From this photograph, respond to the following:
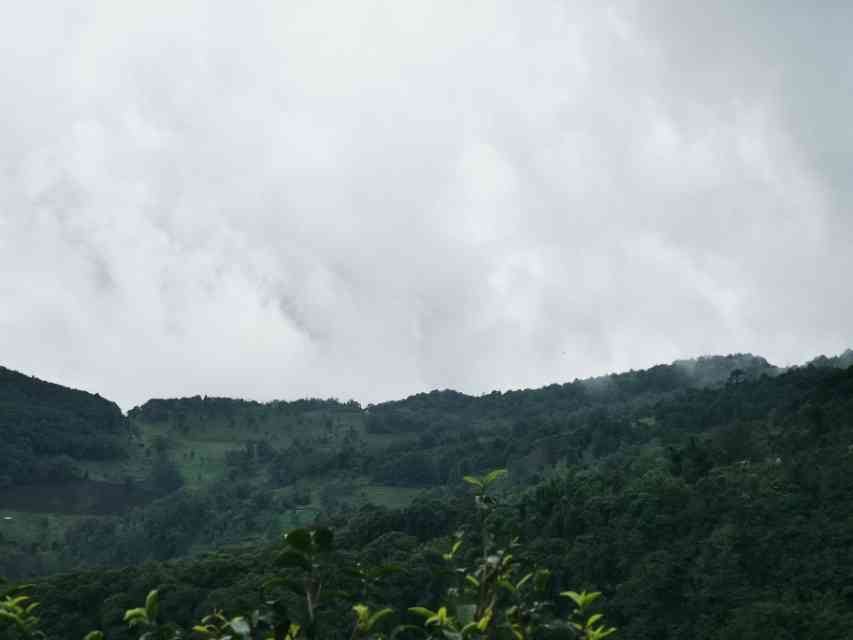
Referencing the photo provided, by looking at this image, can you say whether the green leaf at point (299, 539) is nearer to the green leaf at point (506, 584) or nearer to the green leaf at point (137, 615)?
the green leaf at point (137, 615)

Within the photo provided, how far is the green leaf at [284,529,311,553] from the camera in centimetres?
866

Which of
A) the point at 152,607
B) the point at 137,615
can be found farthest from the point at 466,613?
the point at 137,615

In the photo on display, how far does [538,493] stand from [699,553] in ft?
162

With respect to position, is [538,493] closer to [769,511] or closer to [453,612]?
[769,511]

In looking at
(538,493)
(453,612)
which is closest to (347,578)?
(453,612)

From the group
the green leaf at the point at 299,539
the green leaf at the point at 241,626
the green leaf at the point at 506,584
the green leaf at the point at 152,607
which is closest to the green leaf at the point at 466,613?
the green leaf at the point at 506,584

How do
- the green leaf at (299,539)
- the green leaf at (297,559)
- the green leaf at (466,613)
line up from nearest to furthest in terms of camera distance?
the green leaf at (299,539)
the green leaf at (297,559)
the green leaf at (466,613)

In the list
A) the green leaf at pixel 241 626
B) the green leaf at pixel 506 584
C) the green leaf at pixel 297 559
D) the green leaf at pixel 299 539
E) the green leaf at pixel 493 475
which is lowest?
the green leaf at pixel 241 626

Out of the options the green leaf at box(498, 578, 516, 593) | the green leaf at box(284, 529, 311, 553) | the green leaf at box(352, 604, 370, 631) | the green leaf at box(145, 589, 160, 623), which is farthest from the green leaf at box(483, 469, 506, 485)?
the green leaf at box(145, 589, 160, 623)

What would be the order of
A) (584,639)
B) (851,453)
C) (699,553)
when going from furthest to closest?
(851,453) < (699,553) < (584,639)

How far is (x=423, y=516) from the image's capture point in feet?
635

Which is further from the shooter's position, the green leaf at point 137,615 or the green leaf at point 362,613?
the green leaf at point 362,613

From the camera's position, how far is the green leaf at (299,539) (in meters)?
8.66

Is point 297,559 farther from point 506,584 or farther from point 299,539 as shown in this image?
point 506,584
